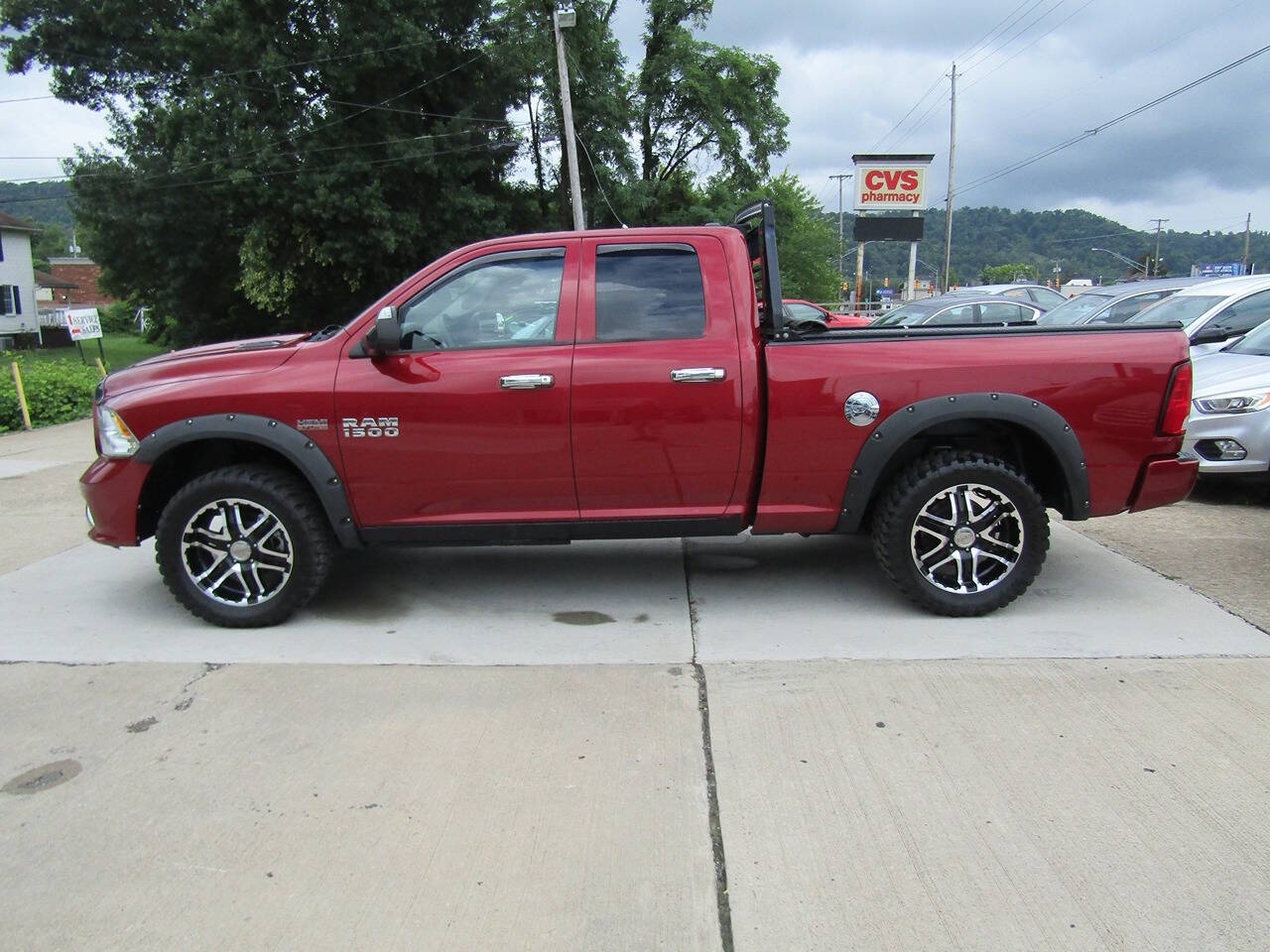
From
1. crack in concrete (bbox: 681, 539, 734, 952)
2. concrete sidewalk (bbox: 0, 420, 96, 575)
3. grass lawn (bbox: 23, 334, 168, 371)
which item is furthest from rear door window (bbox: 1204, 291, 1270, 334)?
grass lawn (bbox: 23, 334, 168, 371)

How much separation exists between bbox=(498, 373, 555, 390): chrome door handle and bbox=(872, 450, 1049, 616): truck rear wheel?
1.80 meters

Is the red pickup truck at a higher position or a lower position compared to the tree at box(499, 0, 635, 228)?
lower

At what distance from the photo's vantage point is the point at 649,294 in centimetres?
452

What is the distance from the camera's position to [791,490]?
4.53 metres

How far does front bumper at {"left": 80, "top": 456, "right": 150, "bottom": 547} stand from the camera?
4.51m

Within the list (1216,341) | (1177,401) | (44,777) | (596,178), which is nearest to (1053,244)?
(596,178)

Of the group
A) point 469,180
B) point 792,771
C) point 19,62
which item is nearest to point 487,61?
point 469,180

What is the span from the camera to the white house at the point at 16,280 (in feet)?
137

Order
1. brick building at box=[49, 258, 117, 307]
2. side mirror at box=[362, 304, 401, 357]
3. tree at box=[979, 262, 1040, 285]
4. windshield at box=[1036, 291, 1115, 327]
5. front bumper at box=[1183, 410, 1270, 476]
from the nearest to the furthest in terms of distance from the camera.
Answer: side mirror at box=[362, 304, 401, 357], front bumper at box=[1183, 410, 1270, 476], windshield at box=[1036, 291, 1115, 327], brick building at box=[49, 258, 117, 307], tree at box=[979, 262, 1040, 285]

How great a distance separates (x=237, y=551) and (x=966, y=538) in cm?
366

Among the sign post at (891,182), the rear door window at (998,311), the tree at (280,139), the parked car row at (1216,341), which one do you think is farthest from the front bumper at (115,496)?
the sign post at (891,182)

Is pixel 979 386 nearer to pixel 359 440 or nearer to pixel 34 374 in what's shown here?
pixel 359 440

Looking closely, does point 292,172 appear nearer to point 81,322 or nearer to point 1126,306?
point 81,322

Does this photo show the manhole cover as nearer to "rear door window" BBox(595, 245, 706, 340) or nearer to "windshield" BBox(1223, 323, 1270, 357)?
"rear door window" BBox(595, 245, 706, 340)
